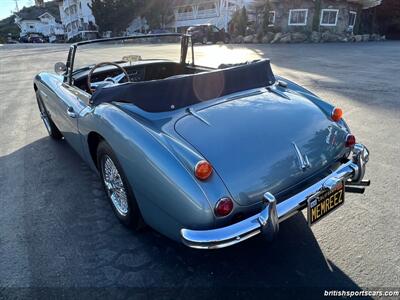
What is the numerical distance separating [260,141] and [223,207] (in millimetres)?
559

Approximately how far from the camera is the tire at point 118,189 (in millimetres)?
2328

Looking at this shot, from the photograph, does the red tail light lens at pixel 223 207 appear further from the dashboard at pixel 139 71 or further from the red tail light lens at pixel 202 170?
the dashboard at pixel 139 71

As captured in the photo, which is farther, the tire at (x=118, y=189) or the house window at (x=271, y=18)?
the house window at (x=271, y=18)

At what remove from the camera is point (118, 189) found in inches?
103

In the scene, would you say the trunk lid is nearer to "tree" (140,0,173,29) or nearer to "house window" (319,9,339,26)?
"house window" (319,9,339,26)

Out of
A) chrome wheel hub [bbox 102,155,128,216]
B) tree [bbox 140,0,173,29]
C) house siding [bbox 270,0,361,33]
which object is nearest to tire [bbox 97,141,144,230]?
chrome wheel hub [bbox 102,155,128,216]

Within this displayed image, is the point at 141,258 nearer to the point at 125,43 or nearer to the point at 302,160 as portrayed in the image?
the point at 302,160

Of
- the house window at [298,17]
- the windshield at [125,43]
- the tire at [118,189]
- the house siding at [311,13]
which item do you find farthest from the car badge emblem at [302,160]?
the house window at [298,17]

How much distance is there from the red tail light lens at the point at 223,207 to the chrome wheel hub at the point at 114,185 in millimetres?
947

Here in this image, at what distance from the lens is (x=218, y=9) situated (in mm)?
36156

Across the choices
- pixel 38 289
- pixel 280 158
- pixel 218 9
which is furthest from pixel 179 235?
pixel 218 9

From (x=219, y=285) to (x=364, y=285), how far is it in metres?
0.90

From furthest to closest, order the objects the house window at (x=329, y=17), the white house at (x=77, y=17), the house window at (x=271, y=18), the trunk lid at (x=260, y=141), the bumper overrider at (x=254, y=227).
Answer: the white house at (x=77, y=17), the house window at (x=271, y=18), the house window at (x=329, y=17), the trunk lid at (x=260, y=141), the bumper overrider at (x=254, y=227)

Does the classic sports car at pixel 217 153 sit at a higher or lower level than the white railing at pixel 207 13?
lower
